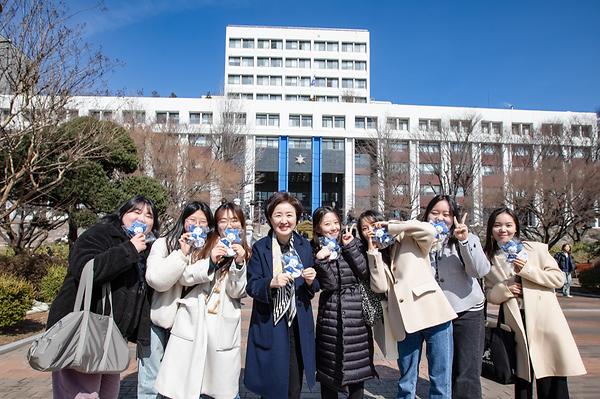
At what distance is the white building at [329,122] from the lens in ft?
101

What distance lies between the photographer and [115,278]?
9.48ft

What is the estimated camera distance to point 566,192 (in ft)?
74.9

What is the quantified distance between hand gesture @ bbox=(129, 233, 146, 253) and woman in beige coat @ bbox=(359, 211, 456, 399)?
1.80m

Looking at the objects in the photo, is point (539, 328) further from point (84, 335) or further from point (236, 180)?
point (236, 180)

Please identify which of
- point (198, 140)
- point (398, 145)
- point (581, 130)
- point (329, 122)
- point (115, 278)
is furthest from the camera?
point (329, 122)

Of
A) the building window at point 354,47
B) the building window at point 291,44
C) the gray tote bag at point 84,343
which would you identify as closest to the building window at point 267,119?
the building window at point 291,44

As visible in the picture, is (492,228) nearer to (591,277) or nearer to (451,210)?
(451,210)

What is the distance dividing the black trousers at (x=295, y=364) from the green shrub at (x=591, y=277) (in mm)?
16101

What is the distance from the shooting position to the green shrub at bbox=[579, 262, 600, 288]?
1493 centimetres

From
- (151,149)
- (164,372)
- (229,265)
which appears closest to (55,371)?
(164,372)

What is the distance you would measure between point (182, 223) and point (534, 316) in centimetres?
313

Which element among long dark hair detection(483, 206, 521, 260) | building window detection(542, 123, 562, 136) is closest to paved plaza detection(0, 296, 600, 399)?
long dark hair detection(483, 206, 521, 260)

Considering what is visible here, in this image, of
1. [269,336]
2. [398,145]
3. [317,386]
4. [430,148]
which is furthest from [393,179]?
[269,336]

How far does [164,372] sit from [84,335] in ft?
2.37
